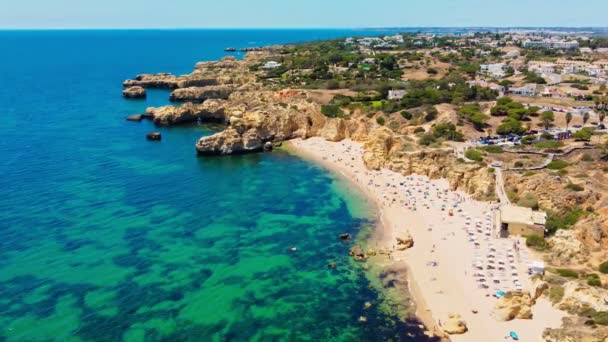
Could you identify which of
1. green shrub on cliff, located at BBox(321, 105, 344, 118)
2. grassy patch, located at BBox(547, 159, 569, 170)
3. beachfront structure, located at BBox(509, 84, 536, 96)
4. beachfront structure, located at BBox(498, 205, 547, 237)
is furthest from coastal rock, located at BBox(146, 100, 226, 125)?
beachfront structure, located at BBox(498, 205, 547, 237)

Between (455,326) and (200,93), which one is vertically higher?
(200,93)

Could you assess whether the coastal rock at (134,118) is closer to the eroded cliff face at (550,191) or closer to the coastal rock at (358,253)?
the coastal rock at (358,253)

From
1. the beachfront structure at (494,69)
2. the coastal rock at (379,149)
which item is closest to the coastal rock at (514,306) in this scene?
the coastal rock at (379,149)

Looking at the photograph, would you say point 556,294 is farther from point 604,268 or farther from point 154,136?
point 154,136

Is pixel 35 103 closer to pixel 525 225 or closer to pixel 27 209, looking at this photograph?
pixel 27 209

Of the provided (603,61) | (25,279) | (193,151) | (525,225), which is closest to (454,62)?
(603,61)

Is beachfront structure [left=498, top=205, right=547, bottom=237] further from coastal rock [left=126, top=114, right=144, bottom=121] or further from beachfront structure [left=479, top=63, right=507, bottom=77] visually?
beachfront structure [left=479, top=63, right=507, bottom=77]

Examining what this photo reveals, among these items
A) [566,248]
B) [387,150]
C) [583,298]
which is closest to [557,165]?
[566,248]
